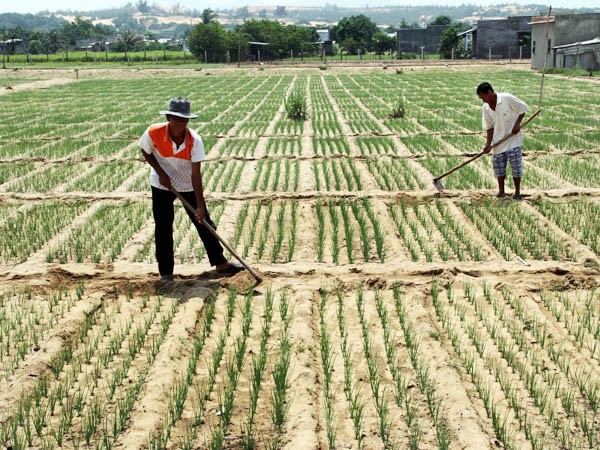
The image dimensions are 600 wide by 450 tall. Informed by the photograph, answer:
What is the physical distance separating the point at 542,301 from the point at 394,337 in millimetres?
1388

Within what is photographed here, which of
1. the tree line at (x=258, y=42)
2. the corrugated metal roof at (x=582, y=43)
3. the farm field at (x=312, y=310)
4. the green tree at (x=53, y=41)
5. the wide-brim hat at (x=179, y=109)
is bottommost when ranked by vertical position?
the farm field at (x=312, y=310)

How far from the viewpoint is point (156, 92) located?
2734cm

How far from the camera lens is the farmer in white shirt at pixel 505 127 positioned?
7.94 meters

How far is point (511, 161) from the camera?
8141 millimetres

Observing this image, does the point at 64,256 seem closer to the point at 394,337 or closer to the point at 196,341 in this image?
the point at 196,341

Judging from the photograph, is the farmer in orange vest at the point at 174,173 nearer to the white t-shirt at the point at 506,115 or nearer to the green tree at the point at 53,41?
the white t-shirt at the point at 506,115

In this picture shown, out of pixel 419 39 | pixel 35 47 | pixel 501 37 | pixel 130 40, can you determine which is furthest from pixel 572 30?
pixel 35 47

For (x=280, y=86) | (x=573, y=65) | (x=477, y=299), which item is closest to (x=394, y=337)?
(x=477, y=299)

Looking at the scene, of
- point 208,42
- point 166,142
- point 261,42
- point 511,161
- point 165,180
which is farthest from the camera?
point 261,42

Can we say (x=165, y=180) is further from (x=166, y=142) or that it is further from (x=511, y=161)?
(x=511, y=161)

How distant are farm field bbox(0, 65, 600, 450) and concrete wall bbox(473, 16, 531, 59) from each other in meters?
46.8

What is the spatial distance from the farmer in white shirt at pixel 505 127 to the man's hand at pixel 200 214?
3.87 m

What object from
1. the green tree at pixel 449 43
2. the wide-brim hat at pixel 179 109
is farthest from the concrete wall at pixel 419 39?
the wide-brim hat at pixel 179 109

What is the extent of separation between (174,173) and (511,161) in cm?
438
